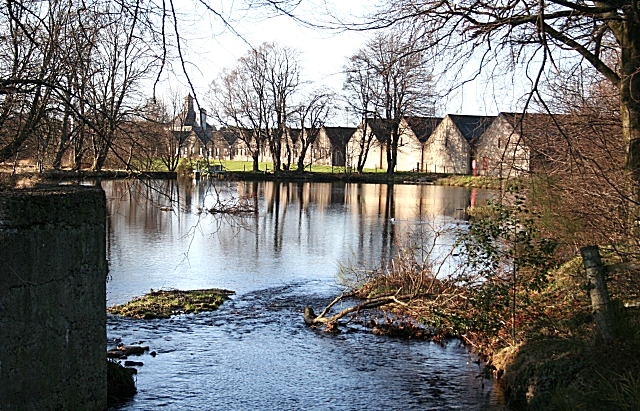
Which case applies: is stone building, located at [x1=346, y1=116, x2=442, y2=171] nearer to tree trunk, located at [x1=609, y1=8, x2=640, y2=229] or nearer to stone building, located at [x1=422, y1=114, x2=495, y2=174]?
stone building, located at [x1=422, y1=114, x2=495, y2=174]

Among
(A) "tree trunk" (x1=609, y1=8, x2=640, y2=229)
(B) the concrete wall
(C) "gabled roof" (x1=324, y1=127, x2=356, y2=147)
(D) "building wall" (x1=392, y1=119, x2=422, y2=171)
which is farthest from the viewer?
(C) "gabled roof" (x1=324, y1=127, x2=356, y2=147)

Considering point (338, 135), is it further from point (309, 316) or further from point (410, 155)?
point (309, 316)

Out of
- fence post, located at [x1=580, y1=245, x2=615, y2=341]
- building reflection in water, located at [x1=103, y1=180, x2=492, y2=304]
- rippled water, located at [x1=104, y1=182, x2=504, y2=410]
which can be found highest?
fence post, located at [x1=580, y1=245, x2=615, y2=341]

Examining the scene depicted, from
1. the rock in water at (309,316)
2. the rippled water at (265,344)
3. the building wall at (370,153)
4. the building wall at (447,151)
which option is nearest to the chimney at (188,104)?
the rippled water at (265,344)

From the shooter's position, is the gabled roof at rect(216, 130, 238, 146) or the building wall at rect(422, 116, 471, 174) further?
the building wall at rect(422, 116, 471, 174)

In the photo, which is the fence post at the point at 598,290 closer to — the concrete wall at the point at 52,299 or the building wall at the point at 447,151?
the concrete wall at the point at 52,299

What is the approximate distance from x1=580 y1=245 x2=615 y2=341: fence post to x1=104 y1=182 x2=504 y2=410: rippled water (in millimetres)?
2193

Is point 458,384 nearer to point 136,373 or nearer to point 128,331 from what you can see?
point 136,373

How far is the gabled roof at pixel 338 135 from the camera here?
3541 inches

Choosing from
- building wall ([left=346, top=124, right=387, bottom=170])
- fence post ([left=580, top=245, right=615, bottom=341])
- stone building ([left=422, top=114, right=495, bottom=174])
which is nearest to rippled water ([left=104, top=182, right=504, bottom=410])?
fence post ([left=580, top=245, right=615, bottom=341])

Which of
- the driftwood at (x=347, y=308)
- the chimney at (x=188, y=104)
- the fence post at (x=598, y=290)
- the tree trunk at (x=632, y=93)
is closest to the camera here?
the chimney at (x=188, y=104)

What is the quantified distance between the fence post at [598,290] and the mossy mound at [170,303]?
9.18 metres

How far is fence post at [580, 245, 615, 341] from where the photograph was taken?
7802 millimetres

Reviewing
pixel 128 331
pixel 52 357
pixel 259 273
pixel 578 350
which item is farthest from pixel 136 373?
pixel 259 273
